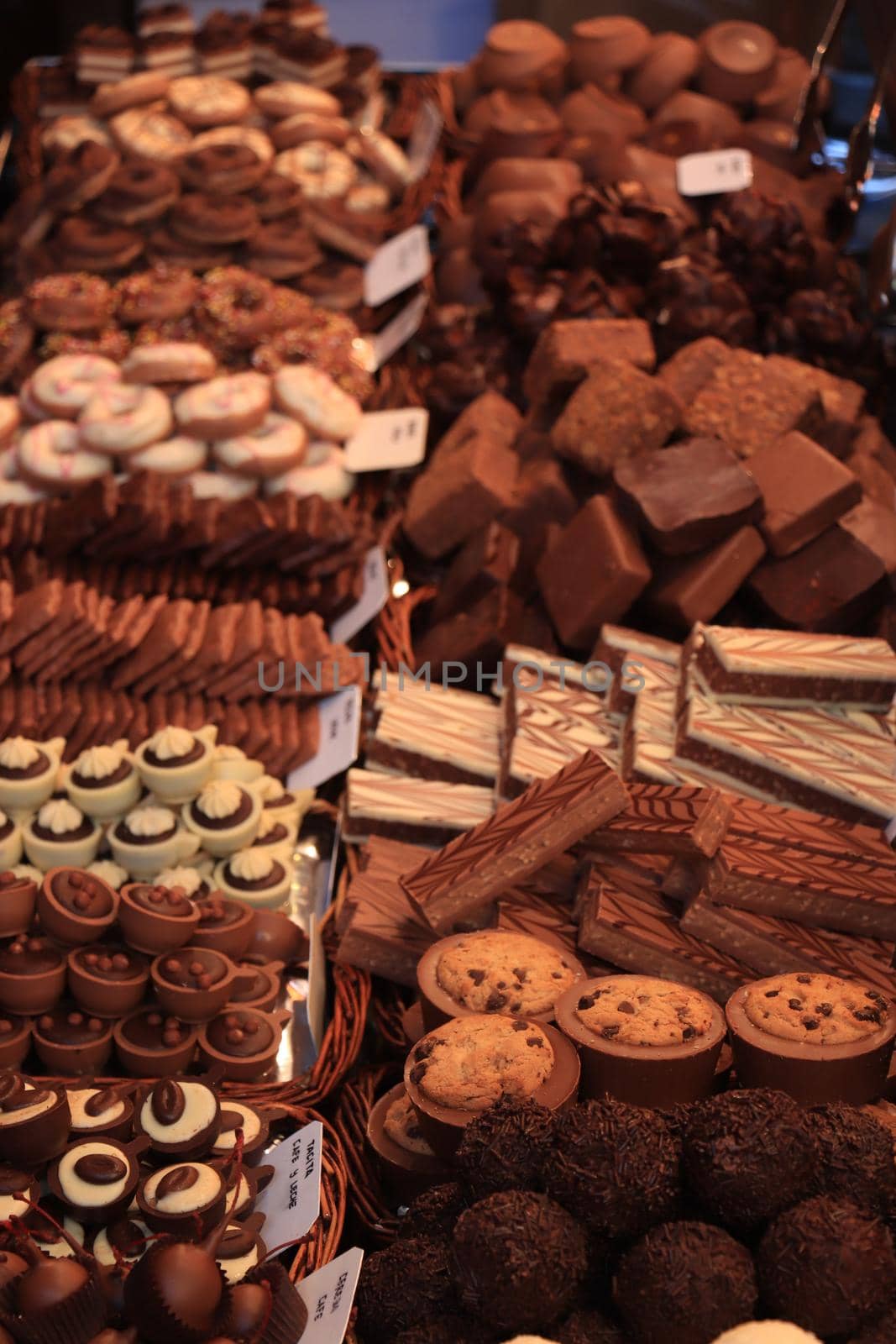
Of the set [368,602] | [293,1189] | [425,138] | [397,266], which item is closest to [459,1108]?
[293,1189]

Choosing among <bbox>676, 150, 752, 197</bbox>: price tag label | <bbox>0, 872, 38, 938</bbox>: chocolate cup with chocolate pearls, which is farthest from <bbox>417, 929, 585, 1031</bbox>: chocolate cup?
<bbox>676, 150, 752, 197</bbox>: price tag label

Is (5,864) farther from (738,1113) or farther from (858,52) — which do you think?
(858,52)

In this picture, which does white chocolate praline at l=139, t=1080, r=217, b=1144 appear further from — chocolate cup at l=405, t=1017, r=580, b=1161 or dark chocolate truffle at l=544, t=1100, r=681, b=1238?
dark chocolate truffle at l=544, t=1100, r=681, b=1238

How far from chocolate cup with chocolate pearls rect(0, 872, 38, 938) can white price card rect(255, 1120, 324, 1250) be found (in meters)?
0.62

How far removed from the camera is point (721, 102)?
457 centimetres

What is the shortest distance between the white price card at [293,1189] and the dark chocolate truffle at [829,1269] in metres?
0.70

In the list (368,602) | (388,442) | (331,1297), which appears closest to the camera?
(331,1297)

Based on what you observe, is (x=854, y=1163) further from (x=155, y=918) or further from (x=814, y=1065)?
(x=155, y=918)

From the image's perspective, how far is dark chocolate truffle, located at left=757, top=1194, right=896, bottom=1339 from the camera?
1.35m

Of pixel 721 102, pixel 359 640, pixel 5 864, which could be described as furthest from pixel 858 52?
pixel 5 864

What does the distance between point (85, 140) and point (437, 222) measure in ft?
→ 4.04

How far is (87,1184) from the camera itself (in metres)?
1.79

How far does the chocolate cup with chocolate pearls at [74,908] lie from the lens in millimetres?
2207

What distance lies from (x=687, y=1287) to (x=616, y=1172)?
0.14 meters
